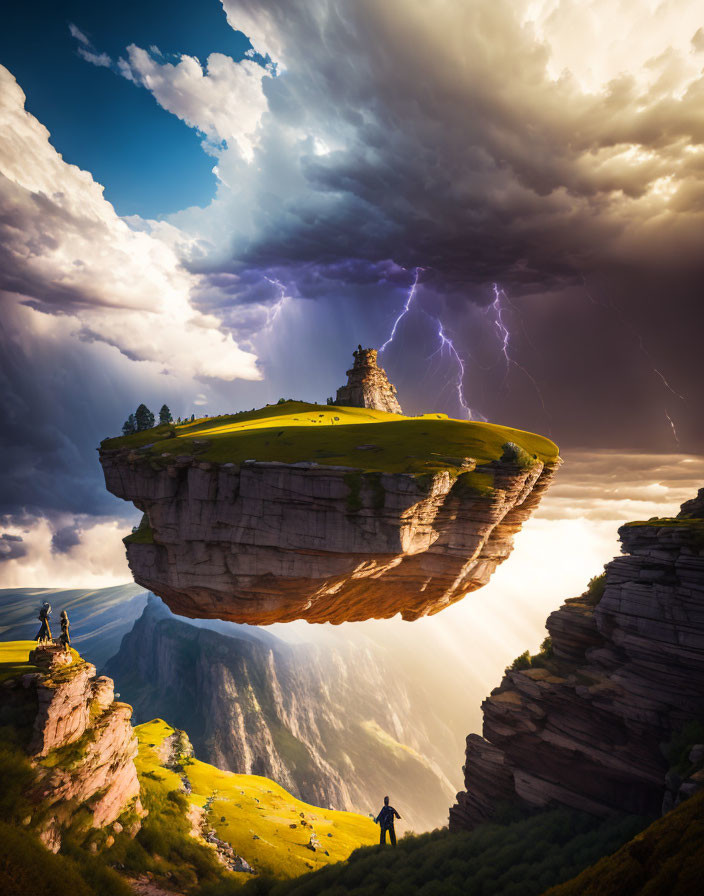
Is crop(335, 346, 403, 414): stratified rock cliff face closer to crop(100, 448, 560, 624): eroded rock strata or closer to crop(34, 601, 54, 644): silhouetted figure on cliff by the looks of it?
crop(100, 448, 560, 624): eroded rock strata

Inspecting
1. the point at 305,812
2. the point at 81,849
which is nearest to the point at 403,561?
the point at 81,849

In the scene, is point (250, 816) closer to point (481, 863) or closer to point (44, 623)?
point (481, 863)

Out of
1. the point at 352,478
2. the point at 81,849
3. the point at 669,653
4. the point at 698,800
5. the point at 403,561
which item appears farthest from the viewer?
the point at 403,561

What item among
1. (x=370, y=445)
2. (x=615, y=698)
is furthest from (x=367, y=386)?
(x=615, y=698)

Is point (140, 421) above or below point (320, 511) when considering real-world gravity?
above

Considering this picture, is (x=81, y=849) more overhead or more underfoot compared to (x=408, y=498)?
more underfoot

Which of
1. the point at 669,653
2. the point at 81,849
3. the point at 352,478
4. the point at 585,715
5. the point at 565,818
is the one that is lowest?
the point at 565,818

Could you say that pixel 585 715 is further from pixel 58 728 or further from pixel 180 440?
pixel 180 440

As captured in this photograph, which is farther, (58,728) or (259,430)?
(259,430)
